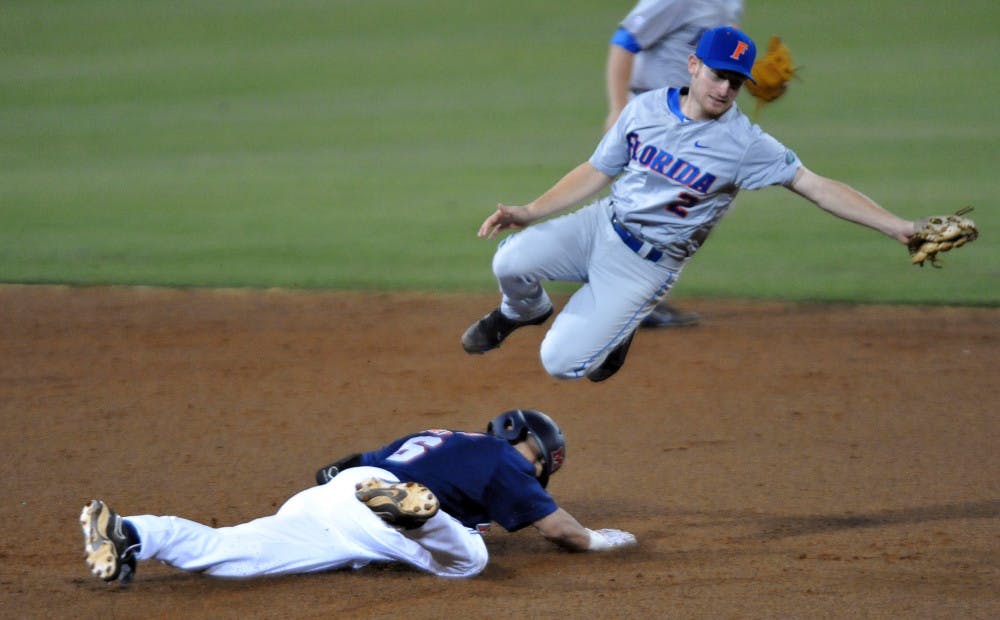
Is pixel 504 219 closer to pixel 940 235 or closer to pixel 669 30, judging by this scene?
pixel 940 235

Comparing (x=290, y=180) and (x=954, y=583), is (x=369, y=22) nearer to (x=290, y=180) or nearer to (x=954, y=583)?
(x=290, y=180)

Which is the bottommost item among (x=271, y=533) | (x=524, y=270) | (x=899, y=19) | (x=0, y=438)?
(x=0, y=438)

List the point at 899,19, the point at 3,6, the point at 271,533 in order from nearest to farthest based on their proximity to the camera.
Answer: the point at 271,533, the point at 899,19, the point at 3,6

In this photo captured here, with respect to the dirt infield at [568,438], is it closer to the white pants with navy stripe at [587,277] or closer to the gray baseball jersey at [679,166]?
the white pants with navy stripe at [587,277]

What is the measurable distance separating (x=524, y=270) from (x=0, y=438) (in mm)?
2902

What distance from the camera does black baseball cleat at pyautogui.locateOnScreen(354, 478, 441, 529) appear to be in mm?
4254

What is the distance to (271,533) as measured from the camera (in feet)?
15.1

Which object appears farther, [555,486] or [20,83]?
[20,83]

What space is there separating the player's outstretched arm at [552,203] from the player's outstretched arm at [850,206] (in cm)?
85

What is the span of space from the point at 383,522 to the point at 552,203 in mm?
1599

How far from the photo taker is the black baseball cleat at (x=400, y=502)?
Answer: 4.25 meters

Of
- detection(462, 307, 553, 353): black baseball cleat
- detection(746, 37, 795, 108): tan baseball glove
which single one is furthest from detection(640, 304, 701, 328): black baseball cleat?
detection(462, 307, 553, 353): black baseball cleat

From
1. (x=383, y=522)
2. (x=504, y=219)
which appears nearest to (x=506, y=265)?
(x=504, y=219)

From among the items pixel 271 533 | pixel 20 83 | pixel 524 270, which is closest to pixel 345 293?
pixel 524 270
